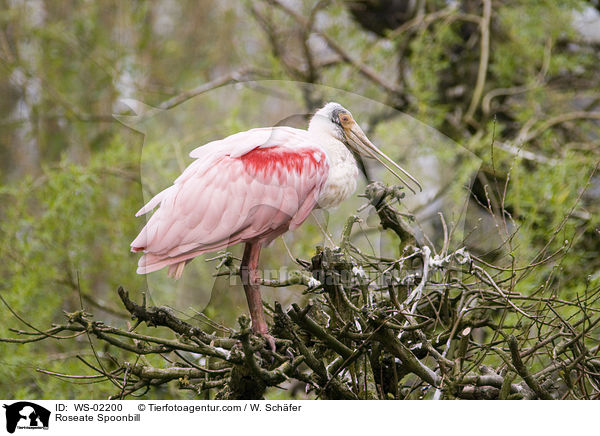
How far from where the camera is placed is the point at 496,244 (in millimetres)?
1215

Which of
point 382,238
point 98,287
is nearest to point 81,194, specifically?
point 98,287

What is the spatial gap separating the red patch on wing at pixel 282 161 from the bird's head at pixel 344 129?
5cm

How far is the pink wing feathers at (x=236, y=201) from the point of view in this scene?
1.01m

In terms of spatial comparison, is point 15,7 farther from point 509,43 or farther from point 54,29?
point 509,43

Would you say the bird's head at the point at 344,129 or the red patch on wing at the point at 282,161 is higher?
the bird's head at the point at 344,129

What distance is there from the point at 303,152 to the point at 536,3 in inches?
74.4

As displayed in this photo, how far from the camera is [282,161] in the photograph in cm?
102
